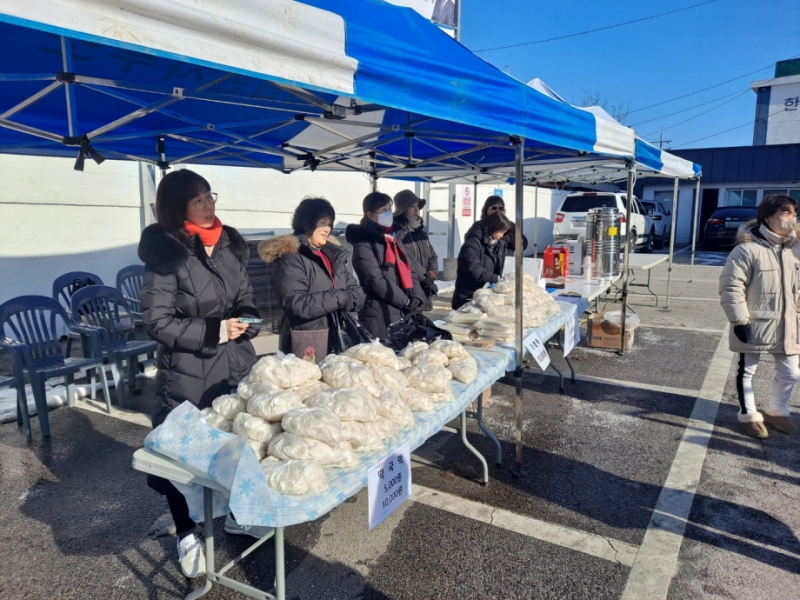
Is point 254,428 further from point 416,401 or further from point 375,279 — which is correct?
point 375,279

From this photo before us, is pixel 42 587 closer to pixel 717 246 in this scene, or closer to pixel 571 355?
pixel 571 355

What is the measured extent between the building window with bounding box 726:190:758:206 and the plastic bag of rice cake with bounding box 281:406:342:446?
26496 mm

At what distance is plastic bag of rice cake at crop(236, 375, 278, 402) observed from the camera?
6.83ft

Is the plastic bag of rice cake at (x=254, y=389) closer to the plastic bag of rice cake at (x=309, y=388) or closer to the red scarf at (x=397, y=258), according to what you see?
the plastic bag of rice cake at (x=309, y=388)

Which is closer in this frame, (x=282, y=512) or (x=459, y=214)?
(x=282, y=512)

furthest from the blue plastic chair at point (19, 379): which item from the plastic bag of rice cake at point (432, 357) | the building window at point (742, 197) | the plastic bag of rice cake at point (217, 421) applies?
the building window at point (742, 197)

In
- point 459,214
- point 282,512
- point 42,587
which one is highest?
point 459,214

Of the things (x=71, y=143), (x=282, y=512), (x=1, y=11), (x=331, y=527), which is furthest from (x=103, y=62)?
(x=331, y=527)

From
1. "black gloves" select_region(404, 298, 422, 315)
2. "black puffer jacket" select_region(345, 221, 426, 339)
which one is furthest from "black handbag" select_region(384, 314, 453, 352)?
"black gloves" select_region(404, 298, 422, 315)

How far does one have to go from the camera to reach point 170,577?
2.53 metres

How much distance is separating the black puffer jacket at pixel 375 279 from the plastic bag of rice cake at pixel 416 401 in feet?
5.54

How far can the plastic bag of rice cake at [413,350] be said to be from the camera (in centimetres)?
289

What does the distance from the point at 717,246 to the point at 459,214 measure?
41.7 feet

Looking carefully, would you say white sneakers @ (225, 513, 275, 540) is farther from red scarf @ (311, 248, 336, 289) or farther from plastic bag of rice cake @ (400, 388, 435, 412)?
red scarf @ (311, 248, 336, 289)
